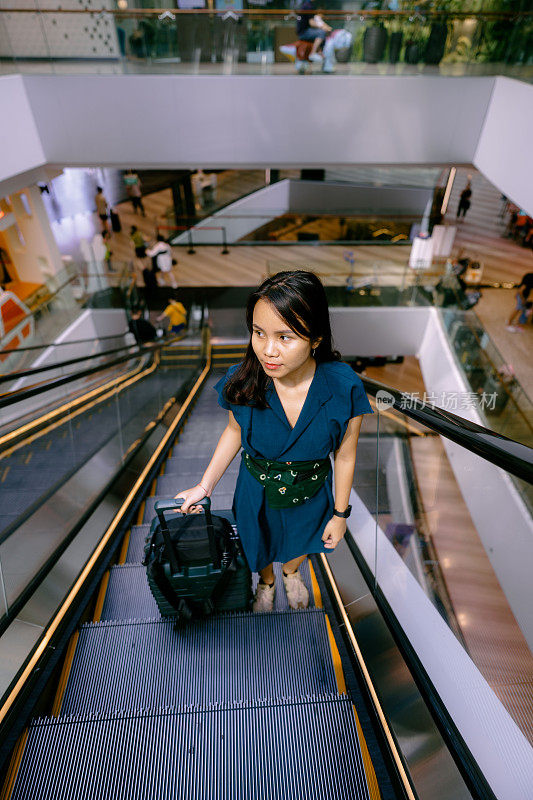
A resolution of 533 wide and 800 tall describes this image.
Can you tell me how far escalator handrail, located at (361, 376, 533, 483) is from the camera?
3.84 feet

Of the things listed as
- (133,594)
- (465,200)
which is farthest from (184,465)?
(465,200)

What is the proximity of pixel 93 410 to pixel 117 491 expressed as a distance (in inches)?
30.6

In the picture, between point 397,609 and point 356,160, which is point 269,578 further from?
point 356,160

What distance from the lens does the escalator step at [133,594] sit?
246 centimetres

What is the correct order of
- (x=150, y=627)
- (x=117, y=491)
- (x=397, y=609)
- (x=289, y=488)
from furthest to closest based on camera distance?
(x=117, y=491) < (x=150, y=627) < (x=397, y=609) < (x=289, y=488)

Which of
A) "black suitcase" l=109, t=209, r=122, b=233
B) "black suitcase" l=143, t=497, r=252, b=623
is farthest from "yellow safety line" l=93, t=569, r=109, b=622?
"black suitcase" l=109, t=209, r=122, b=233

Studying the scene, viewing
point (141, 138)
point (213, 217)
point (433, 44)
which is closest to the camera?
point (433, 44)

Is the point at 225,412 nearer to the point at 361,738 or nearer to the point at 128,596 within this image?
the point at 128,596

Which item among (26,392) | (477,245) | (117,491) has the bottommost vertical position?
(477,245)

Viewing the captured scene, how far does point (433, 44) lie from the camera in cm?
756

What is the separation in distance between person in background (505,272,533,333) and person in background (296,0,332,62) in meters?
5.56

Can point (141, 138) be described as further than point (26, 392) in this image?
Yes

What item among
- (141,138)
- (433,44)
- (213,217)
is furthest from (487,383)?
(213,217)

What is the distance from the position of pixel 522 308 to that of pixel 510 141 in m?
3.17
